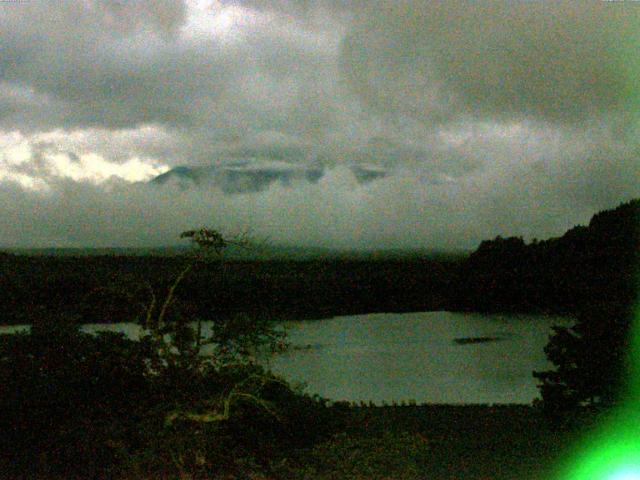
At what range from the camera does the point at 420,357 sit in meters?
24.8

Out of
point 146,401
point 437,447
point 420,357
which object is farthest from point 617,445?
point 420,357

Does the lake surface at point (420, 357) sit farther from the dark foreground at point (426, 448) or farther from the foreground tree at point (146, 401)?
the foreground tree at point (146, 401)

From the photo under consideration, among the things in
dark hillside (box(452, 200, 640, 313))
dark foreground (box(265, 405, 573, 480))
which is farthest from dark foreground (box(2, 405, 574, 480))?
dark hillside (box(452, 200, 640, 313))

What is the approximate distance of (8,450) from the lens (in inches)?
339

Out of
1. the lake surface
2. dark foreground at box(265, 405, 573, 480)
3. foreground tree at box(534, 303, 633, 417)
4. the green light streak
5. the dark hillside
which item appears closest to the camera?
the green light streak

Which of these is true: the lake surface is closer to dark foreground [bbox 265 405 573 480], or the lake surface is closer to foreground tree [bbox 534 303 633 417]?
dark foreground [bbox 265 405 573 480]

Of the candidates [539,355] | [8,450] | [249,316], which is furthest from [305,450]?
[539,355]

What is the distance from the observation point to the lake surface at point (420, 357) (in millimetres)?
18406

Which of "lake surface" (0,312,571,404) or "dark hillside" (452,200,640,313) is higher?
"dark hillside" (452,200,640,313)

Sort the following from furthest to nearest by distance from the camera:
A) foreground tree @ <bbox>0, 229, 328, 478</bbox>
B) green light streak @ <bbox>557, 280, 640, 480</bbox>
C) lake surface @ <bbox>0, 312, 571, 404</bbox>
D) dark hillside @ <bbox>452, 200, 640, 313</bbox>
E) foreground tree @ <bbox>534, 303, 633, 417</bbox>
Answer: dark hillside @ <bbox>452, 200, 640, 313</bbox>
lake surface @ <bbox>0, 312, 571, 404</bbox>
foreground tree @ <bbox>534, 303, 633, 417</bbox>
green light streak @ <bbox>557, 280, 640, 480</bbox>
foreground tree @ <bbox>0, 229, 328, 478</bbox>

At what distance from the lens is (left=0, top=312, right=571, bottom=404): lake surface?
18406 mm

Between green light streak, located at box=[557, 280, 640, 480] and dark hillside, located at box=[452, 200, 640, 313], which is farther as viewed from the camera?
dark hillside, located at box=[452, 200, 640, 313]

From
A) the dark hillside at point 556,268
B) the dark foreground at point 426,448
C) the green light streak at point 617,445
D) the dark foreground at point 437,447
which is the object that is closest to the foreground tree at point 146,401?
the dark foreground at point 426,448

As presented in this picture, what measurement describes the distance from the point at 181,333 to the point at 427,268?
1550 inches
